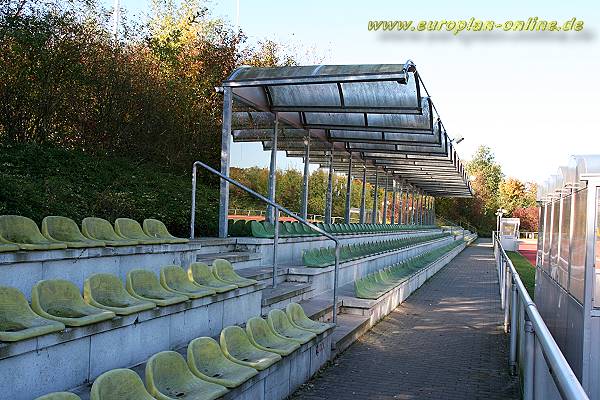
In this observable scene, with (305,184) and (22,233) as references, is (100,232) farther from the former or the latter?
(305,184)

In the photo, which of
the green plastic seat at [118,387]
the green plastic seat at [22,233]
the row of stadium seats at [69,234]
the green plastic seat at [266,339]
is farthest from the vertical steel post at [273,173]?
the green plastic seat at [118,387]

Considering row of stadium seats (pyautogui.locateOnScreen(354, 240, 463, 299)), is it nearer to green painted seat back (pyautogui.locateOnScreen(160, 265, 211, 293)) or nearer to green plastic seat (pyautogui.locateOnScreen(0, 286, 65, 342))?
green painted seat back (pyautogui.locateOnScreen(160, 265, 211, 293))

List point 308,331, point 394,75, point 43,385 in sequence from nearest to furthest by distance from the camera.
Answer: point 43,385 → point 308,331 → point 394,75

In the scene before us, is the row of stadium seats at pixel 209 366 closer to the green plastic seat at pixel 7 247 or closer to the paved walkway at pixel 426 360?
the paved walkway at pixel 426 360

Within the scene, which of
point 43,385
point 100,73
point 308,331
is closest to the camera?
point 43,385

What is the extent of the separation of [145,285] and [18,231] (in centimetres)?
123

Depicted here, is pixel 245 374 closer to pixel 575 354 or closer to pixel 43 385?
pixel 43 385

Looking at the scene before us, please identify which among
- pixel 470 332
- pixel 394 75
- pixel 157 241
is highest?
pixel 394 75

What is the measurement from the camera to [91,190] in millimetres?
11438

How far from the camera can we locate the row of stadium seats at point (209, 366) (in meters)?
3.45

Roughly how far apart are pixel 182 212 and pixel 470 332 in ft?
18.5

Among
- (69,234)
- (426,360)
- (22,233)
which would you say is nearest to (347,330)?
A: (426,360)

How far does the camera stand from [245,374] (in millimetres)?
4594

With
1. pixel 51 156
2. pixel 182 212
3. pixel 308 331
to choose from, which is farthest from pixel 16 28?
pixel 308 331
